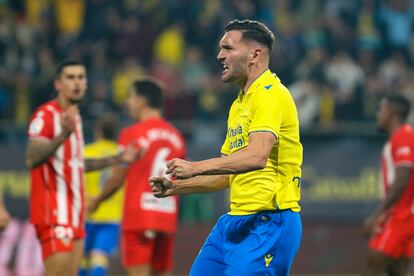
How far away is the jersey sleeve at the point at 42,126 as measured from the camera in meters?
8.51

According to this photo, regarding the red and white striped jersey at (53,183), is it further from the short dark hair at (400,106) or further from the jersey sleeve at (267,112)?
the short dark hair at (400,106)

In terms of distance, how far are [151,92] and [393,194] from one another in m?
2.81

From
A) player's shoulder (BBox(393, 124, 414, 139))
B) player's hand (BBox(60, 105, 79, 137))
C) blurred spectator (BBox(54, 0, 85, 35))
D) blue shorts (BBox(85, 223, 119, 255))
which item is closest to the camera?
player's hand (BBox(60, 105, 79, 137))

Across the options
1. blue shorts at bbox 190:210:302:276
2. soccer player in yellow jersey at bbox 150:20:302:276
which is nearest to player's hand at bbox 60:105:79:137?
soccer player in yellow jersey at bbox 150:20:302:276

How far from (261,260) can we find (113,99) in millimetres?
10373

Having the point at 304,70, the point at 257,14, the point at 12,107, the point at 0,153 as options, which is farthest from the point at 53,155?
the point at 257,14

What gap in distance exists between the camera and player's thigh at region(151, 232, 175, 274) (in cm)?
1022

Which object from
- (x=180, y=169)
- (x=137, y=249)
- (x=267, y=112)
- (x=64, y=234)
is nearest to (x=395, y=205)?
(x=137, y=249)

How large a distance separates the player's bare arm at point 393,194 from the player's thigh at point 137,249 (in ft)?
7.65

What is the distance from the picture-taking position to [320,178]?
1559 cm

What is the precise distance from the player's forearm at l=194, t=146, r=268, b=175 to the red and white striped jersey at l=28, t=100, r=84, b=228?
3.10 metres

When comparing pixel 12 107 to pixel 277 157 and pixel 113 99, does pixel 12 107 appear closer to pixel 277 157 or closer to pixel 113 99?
pixel 113 99

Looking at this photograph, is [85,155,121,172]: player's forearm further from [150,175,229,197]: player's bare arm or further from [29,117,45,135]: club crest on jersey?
[150,175,229,197]: player's bare arm

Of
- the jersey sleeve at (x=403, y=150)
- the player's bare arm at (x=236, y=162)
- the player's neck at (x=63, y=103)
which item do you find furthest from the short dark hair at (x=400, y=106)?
the player's bare arm at (x=236, y=162)
